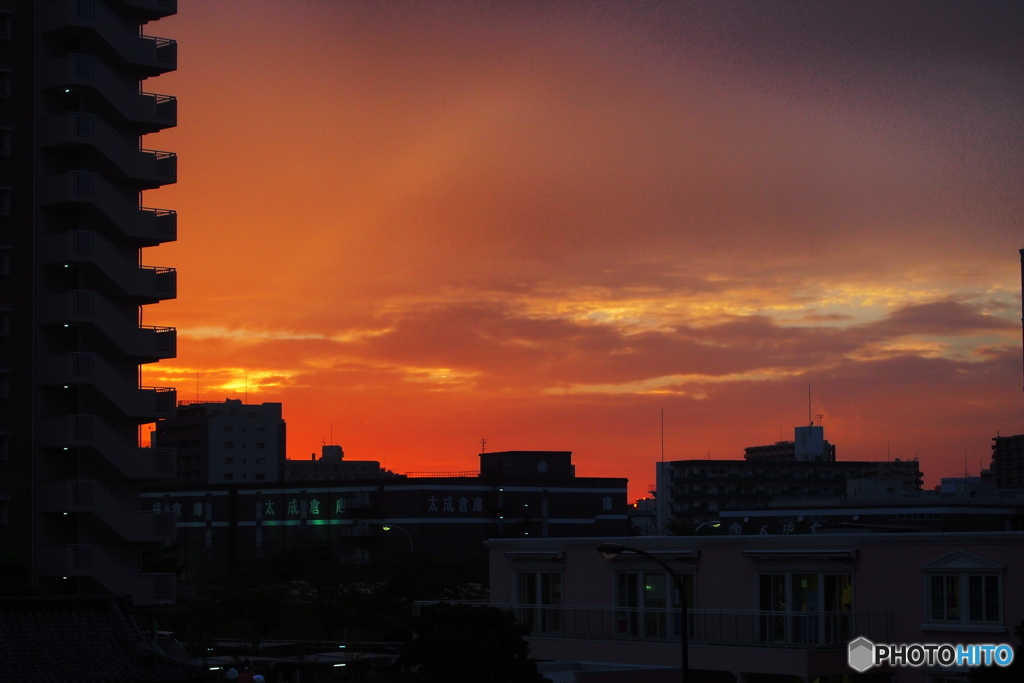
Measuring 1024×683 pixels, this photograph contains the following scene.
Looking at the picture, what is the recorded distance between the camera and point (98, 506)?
6675cm

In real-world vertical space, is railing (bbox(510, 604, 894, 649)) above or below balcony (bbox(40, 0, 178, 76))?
below

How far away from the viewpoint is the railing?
152 feet

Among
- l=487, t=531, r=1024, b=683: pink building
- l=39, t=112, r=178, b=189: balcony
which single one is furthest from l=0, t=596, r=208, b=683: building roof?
l=39, t=112, r=178, b=189: balcony

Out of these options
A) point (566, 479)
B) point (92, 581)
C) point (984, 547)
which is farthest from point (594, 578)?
point (566, 479)

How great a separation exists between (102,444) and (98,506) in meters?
3.09

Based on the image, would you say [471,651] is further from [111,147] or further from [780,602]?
[111,147]

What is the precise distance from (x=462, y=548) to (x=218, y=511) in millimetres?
29857

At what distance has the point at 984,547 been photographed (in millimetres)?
44125

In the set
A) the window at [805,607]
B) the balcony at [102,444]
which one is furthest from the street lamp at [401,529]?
the window at [805,607]

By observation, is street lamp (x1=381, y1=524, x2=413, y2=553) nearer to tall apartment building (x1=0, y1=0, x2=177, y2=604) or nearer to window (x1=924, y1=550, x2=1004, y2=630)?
tall apartment building (x1=0, y1=0, x2=177, y2=604)

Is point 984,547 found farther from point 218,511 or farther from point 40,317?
point 218,511

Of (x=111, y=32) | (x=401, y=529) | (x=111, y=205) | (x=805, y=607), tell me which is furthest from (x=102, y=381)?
(x=401, y=529)
